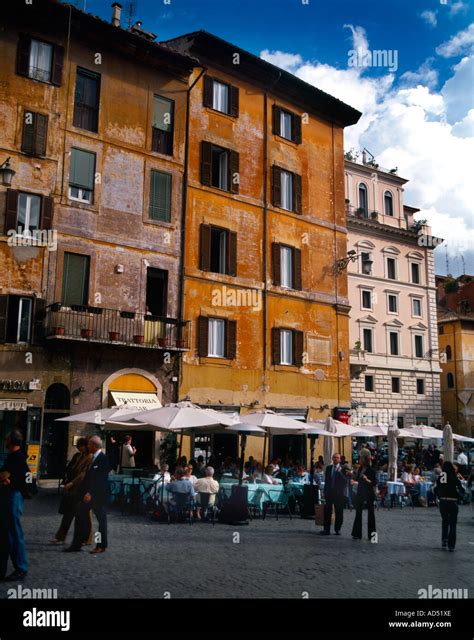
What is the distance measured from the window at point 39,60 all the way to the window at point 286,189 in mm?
10223

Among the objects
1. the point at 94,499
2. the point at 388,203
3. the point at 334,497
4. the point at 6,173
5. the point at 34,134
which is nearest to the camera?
the point at 94,499

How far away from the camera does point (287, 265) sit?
29297 mm

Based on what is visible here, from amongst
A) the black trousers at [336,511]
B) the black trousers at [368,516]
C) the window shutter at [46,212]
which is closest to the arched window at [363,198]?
the window shutter at [46,212]

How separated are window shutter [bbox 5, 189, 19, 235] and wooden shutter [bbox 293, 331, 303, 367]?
1283 cm

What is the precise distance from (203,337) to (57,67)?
426 inches

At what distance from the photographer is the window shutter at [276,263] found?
2836 centimetres

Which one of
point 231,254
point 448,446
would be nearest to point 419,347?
point 231,254

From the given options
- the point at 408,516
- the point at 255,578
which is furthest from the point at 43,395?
the point at 255,578

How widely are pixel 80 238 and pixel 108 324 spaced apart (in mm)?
3068

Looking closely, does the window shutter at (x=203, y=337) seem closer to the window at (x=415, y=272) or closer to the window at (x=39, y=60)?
the window at (x=39, y=60)

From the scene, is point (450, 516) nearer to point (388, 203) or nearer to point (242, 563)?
point (242, 563)

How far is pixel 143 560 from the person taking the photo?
10.5 metres

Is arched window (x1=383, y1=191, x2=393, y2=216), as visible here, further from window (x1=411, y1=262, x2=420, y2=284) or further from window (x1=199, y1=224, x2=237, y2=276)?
window (x1=199, y1=224, x2=237, y2=276)

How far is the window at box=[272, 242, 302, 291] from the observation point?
93.5 feet
